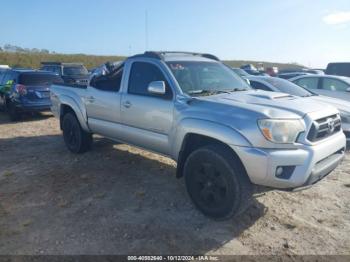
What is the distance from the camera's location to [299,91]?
799 centimetres

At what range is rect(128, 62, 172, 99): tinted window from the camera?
15.8 ft

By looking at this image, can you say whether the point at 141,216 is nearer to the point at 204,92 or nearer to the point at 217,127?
the point at 217,127

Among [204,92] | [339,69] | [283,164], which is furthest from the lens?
[339,69]

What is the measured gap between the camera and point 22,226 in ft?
13.0

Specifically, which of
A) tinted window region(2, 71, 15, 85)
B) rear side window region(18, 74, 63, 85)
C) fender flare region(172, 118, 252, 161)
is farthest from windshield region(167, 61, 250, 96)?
tinted window region(2, 71, 15, 85)

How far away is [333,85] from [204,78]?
21.7ft

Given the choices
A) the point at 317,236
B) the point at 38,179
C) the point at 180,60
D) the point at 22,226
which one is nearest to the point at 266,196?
the point at 317,236

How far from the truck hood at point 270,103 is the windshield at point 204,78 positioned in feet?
0.92

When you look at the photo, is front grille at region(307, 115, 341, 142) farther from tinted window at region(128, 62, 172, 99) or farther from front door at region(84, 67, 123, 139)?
front door at region(84, 67, 123, 139)

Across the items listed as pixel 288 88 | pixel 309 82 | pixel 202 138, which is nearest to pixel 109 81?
pixel 202 138

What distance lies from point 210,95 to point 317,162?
60.5 inches

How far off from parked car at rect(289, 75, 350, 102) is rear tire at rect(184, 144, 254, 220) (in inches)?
276

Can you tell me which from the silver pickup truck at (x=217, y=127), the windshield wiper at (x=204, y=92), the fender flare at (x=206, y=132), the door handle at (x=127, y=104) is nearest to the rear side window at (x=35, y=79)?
the silver pickup truck at (x=217, y=127)

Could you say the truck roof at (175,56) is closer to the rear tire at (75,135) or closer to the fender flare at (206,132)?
the fender flare at (206,132)
